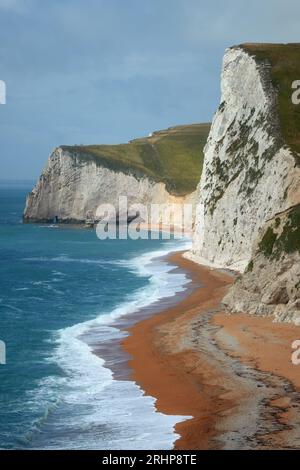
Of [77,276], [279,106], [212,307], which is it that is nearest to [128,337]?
[212,307]

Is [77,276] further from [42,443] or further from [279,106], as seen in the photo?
[42,443]

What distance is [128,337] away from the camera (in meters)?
39.5

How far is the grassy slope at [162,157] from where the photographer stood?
472ft

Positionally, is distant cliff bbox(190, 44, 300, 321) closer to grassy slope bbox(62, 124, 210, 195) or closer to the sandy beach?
the sandy beach

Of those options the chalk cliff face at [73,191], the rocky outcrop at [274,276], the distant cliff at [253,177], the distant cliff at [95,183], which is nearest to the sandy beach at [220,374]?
the rocky outcrop at [274,276]

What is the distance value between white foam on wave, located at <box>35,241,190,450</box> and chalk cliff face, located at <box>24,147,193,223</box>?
312ft

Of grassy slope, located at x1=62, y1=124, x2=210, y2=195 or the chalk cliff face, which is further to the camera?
grassy slope, located at x1=62, y1=124, x2=210, y2=195

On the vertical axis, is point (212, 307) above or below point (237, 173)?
below

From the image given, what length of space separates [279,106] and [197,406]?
47.8 m

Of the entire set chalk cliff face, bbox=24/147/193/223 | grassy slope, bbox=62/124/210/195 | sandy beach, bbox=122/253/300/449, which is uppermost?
grassy slope, bbox=62/124/210/195

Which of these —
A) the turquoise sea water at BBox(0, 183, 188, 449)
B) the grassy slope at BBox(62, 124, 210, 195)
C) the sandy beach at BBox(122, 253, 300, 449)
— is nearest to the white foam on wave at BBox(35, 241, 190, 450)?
the turquoise sea water at BBox(0, 183, 188, 449)

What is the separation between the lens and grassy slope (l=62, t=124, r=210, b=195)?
144000 millimetres
